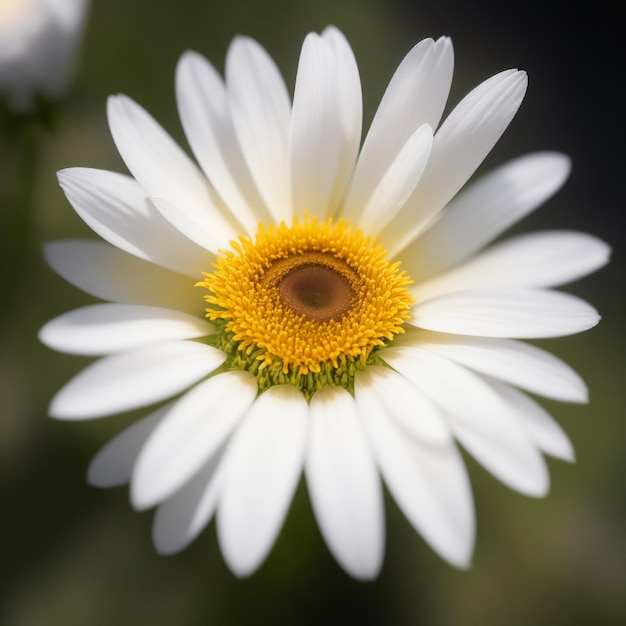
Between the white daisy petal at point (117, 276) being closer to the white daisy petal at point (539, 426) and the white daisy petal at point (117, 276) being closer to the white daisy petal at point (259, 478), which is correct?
the white daisy petal at point (259, 478)

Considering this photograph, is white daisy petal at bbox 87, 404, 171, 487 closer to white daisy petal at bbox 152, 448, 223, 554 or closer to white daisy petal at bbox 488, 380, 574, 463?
white daisy petal at bbox 152, 448, 223, 554

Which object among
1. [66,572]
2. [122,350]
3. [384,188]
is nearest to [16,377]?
[66,572]

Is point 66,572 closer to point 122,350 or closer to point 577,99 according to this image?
point 122,350

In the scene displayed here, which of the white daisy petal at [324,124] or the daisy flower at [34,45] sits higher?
the daisy flower at [34,45]

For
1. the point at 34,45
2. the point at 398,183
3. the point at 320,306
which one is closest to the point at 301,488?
the point at 320,306

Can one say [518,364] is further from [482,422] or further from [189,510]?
[189,510]

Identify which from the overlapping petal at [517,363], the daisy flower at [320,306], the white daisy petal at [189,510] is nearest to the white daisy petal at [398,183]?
the daisy flower at [320,306]
